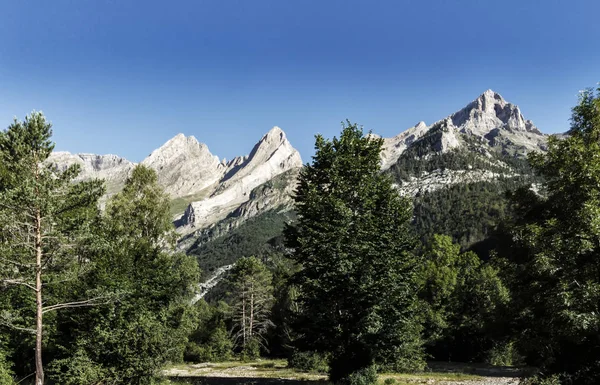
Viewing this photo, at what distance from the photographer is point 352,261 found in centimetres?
2400

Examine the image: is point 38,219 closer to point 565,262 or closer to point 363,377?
point 363,377

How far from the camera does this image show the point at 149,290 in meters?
26.5

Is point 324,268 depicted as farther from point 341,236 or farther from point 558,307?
point 558,307

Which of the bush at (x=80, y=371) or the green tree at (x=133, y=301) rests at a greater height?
the green tree at (x=133, y=301)

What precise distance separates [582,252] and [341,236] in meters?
13.0

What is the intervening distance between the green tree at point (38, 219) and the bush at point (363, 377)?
16313 millimetres

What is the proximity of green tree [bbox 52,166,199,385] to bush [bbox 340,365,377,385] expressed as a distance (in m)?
11.4

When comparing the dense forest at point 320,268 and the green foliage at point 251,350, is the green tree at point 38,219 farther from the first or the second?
the green foliage at point 251,350

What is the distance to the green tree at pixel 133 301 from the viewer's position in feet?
70.7

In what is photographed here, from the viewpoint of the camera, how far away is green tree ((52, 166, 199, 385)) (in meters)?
21.5

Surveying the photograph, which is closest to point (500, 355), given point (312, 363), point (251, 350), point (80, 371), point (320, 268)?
point (312, 363)

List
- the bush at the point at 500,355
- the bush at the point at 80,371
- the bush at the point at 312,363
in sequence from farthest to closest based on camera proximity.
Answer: the bush at the point at 500,355, the bush at the point at 312,363, the bush at the point at 80,371

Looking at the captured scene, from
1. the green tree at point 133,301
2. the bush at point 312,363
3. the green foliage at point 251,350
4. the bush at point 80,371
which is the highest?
the green tree at point 133,301

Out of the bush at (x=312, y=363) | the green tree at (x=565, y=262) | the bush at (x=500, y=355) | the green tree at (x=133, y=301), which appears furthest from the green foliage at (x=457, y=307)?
the green tree at (x=133, y=301)
